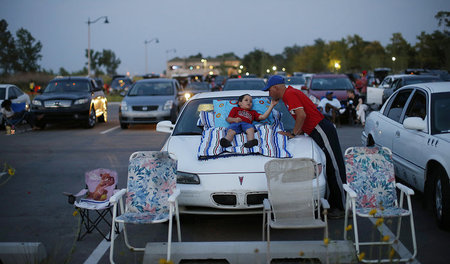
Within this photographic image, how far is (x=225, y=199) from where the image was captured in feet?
18.8

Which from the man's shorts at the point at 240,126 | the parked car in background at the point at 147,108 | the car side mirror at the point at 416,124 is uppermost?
the car side mirror at the point at 416,124

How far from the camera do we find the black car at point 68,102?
61.0 feet

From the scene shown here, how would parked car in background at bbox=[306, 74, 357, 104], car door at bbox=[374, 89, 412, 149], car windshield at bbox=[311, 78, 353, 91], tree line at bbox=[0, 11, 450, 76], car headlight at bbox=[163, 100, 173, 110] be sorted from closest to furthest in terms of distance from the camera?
1. car door at bbox=[374, 89, 412, 149]
2. car headlight at bbox=[163, 100, 173, 110]
3. parked car in background at bbox=[306, 74, 357, 104]
4. car windshield at bbox=[311, 78, 353, 91]
5. tree line at bbox=[0, 11, 450, 76]

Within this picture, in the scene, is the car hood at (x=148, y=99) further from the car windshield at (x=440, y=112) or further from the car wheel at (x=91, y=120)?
the car windshield at (x=440, y=112)

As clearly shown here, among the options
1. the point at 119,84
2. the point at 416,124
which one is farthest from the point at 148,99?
the point at 119,84

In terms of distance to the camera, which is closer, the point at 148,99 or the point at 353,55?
the point at 148,99

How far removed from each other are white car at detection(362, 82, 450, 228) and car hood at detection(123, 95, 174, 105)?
11403 mm

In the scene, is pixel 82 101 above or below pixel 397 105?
below

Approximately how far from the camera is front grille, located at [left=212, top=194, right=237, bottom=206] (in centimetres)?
570

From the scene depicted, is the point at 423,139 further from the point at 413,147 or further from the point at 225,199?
the point at 225,199

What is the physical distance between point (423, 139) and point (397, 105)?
65.9 inches

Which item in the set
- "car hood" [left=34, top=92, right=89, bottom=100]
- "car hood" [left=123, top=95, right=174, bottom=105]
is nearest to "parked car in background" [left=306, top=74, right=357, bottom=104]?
"car hood" [left=123, top=95, right=174, bottom=105]

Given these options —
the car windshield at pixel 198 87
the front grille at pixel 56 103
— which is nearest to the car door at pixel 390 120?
the front grille at pixel 56 103

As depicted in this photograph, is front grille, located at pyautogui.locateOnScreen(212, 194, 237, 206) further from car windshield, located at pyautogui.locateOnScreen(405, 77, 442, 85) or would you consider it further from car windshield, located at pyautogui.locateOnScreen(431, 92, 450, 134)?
car windshield, located at pyautogui.locateOnScreen(405, 77, 442, 85)
